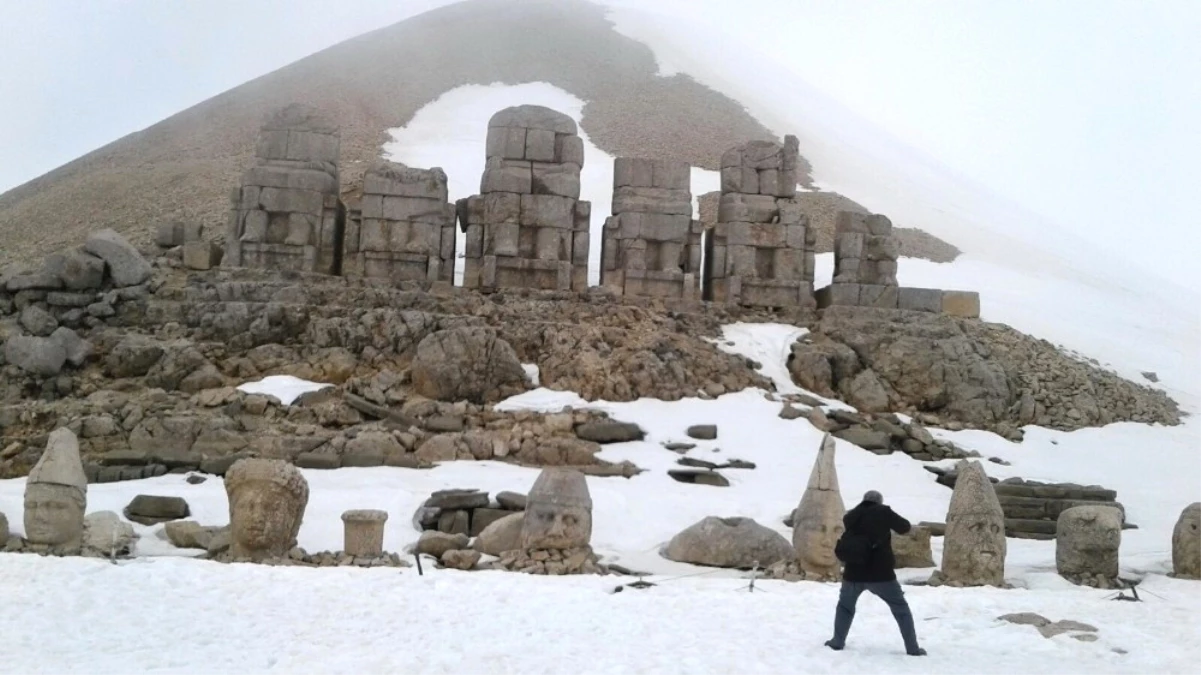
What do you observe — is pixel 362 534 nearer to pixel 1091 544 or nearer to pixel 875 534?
pixel 875 534

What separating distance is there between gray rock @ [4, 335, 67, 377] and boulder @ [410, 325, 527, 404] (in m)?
5.29

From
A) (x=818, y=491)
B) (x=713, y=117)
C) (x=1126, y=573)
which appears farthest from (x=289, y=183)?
(x=713, y=117)

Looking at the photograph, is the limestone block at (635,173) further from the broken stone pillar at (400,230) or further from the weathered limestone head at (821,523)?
the weathered limestone head at (821,523)

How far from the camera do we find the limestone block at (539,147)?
1881 centimetres

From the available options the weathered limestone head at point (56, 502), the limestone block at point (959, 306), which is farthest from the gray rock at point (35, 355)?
the limestone block at point (959, 306)

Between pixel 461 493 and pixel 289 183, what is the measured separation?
29.6 feet

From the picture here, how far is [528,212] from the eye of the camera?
18469mm

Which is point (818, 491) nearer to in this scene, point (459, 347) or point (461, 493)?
point (461, 493)

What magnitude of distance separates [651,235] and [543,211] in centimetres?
203

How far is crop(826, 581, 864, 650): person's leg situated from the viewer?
6.86 m

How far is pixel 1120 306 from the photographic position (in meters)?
35.5

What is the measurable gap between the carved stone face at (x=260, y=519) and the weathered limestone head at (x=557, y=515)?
7.43 ft

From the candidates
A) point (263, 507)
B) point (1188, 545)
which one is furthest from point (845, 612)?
point (263, 507)

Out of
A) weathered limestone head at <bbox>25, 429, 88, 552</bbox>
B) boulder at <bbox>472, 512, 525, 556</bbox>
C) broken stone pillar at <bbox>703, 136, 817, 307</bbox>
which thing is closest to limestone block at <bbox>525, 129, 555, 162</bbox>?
broken stone pillar at <bbox>703, 136, 817, 307</bbox>
